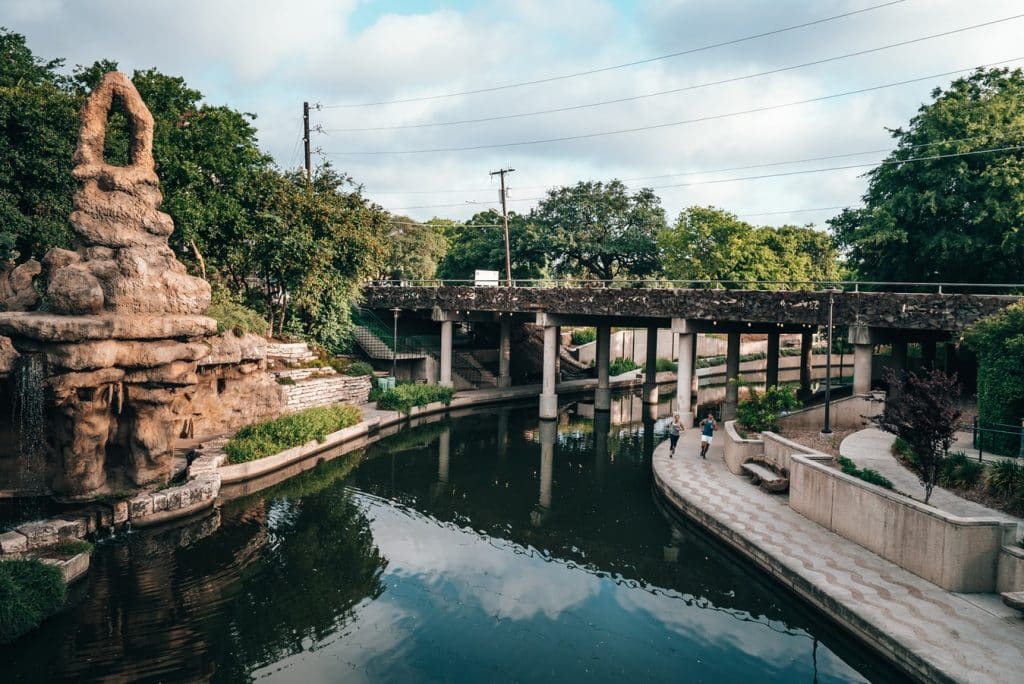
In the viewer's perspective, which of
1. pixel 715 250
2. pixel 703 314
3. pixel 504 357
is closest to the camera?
pixel 703 314

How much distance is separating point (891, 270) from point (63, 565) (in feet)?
113

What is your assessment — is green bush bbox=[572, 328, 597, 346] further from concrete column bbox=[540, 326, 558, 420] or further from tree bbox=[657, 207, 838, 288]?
concrete column bbox=[540, 326, 558, 420]

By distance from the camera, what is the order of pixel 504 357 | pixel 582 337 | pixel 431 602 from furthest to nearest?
pixel 582 337, pixel 504 357, pixel 431 602

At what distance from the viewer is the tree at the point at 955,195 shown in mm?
28516

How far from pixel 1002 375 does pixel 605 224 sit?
37276 mm

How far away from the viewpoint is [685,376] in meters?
30.3

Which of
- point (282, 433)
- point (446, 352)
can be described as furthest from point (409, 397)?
point (282, 433)

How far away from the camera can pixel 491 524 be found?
19.0 metres

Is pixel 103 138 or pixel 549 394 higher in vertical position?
pixel 103 138

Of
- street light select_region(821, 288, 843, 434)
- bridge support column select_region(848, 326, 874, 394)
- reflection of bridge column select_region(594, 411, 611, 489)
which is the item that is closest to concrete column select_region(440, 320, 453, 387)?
reflection of bridge column select_region(594, 411, 611, 489)

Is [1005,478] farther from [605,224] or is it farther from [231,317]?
[605,224]

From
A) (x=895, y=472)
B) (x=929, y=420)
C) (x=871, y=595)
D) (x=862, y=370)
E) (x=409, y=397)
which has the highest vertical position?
(x=929, y=420)

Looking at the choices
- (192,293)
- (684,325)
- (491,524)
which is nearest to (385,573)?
(491,524)

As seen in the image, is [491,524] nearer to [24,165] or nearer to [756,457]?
[756,457]
